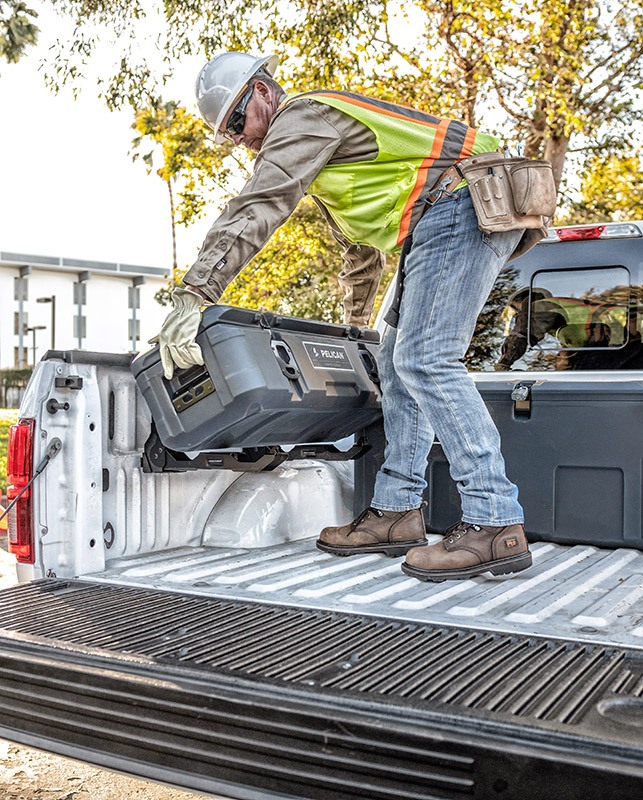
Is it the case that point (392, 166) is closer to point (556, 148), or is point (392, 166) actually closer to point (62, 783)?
point (62, 783)

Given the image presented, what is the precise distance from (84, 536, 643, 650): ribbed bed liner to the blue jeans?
28 centimetres

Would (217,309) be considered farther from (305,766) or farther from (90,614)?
(305,766)

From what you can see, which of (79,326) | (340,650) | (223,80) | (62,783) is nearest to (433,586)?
(340,650)

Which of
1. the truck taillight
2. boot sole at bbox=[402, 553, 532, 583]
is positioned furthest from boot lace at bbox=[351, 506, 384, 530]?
the truck taillight

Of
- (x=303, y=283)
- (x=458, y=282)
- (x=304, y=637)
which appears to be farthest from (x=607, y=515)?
(x=303, y=283)

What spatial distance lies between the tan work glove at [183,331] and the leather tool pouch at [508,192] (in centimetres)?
95

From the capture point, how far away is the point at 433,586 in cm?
291

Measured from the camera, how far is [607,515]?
338 centimetres

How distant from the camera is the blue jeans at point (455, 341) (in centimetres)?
310

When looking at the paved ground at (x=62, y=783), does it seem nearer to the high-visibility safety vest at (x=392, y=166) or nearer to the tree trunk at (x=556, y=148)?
the high-visibility safety vest at (x=392, y=166)

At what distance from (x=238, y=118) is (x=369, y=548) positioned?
1.57 meters

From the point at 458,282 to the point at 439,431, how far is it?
0.49 metres

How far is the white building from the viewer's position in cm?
5719

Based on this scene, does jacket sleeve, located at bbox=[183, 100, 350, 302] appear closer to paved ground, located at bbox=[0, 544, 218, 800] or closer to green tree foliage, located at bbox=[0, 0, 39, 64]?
paved ground, located at bbox=[0, 544, 218, 800]
